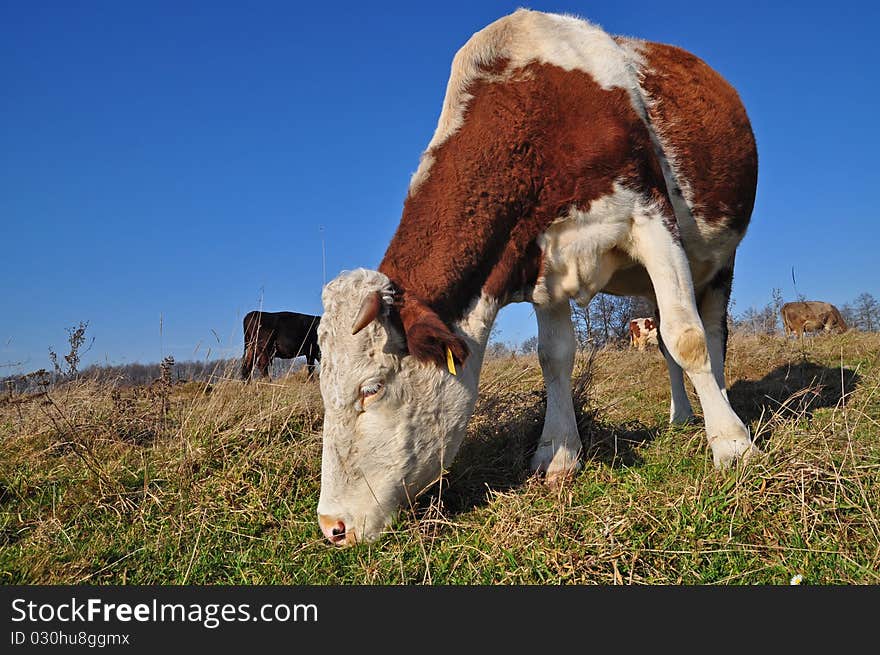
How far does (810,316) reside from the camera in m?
23.6

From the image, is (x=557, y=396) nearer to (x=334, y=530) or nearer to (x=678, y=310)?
(x=678, y=310)

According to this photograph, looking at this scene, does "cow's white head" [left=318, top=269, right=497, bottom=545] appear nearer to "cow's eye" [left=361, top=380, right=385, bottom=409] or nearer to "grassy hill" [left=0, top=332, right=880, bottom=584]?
"cow's eye" [left=361, top=380, right=385, bottom=409]

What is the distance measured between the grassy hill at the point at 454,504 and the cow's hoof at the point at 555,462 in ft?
0.32

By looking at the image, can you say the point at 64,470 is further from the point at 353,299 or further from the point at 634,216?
the point at 634,216

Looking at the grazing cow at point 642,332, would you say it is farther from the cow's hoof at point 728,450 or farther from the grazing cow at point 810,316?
the cow's hoof at point 728,450

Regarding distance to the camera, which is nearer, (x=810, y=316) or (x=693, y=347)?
(x=693, y=347)

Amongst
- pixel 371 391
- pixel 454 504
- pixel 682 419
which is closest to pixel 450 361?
pixel 371 391

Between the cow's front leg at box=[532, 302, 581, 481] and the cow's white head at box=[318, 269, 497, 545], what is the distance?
1.05 meters

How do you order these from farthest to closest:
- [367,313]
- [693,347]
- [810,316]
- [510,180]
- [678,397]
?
1. [810,316]
2. [678,397]
3. [693,347]
4. [510,180]
5. [367,313]

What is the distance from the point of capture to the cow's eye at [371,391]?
3.55 meters

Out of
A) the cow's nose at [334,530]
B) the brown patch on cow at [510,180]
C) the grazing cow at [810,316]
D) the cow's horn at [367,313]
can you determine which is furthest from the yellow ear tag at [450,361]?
the grazing cow at [810,316]

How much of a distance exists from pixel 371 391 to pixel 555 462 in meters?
1.46

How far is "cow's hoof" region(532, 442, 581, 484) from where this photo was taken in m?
4.18

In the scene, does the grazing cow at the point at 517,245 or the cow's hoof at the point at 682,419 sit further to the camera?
the cow's hoof at the point at 682,419
